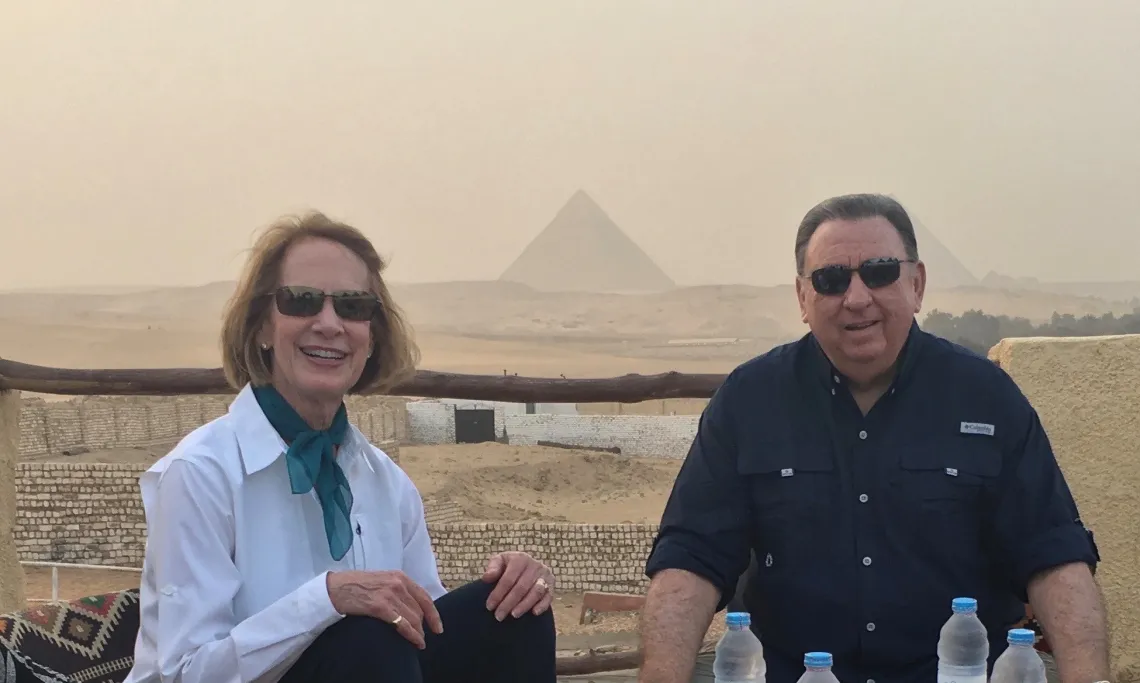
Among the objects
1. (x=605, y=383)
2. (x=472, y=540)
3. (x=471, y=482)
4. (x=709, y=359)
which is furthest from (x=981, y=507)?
(x=709, y=359)

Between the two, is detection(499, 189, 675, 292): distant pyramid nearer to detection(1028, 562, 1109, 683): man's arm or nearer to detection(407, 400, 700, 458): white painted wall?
detection(407, 400, 700, 458): white painted wall

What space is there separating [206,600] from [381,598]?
0.88ft

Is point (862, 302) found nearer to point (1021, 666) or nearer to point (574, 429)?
point (1021, 666)

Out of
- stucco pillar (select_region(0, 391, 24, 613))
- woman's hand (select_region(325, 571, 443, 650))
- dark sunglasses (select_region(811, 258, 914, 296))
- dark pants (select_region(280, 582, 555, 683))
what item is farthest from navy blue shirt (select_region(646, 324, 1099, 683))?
stucco pillar (select_region(0, 391, 24, 613))

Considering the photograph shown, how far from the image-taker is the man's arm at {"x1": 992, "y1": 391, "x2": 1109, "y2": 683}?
1.66 metres

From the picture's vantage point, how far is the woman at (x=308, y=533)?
1.48 m

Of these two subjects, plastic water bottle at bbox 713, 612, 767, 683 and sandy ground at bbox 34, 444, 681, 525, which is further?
sandy ground at bbox 34, 444, 681, 525

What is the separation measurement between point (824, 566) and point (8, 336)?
170 feet

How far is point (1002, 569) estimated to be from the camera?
6.13 ft

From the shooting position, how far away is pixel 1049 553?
1.76m

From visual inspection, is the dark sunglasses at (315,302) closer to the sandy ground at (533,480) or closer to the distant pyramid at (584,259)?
the sandy ground at (533,480)

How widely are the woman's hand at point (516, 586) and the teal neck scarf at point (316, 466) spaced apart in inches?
10.7

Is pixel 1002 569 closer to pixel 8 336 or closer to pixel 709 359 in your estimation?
pixel 709 359

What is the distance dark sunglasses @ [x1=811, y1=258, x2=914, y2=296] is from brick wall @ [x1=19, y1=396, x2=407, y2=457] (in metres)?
21.3
